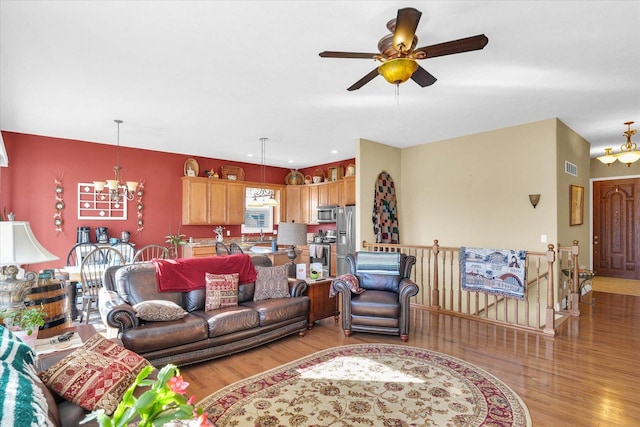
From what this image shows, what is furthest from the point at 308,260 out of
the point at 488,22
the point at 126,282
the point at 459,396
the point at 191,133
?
the point at 488,22

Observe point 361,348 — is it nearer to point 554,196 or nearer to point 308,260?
point 554,196

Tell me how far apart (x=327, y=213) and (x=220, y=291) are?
4.19m

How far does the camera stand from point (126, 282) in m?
3.30

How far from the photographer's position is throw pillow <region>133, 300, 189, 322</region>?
299 cm

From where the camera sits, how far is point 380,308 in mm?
3869

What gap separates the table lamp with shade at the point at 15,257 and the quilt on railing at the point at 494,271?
4.57 metres

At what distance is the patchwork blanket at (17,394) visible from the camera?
949 millimetres

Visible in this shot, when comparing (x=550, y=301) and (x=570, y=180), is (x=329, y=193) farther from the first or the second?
(x=550, y=301)

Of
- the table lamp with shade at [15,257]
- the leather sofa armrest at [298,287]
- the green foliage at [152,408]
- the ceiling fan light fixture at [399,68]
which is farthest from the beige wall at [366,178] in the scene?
the green foliage at [152,408]

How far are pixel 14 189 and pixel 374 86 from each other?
5577 mm

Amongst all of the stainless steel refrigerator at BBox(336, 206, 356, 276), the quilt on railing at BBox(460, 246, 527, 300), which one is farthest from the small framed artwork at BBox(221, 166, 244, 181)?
the quilt on railing at BBox(460, 246, 527, 300)

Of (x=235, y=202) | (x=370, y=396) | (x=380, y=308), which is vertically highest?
(x=235, y=202)

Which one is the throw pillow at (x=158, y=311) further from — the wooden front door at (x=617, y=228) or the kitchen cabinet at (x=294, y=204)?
the wooden front door at (x=617, y=228)

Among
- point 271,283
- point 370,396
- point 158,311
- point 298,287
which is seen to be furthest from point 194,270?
point 370,396
